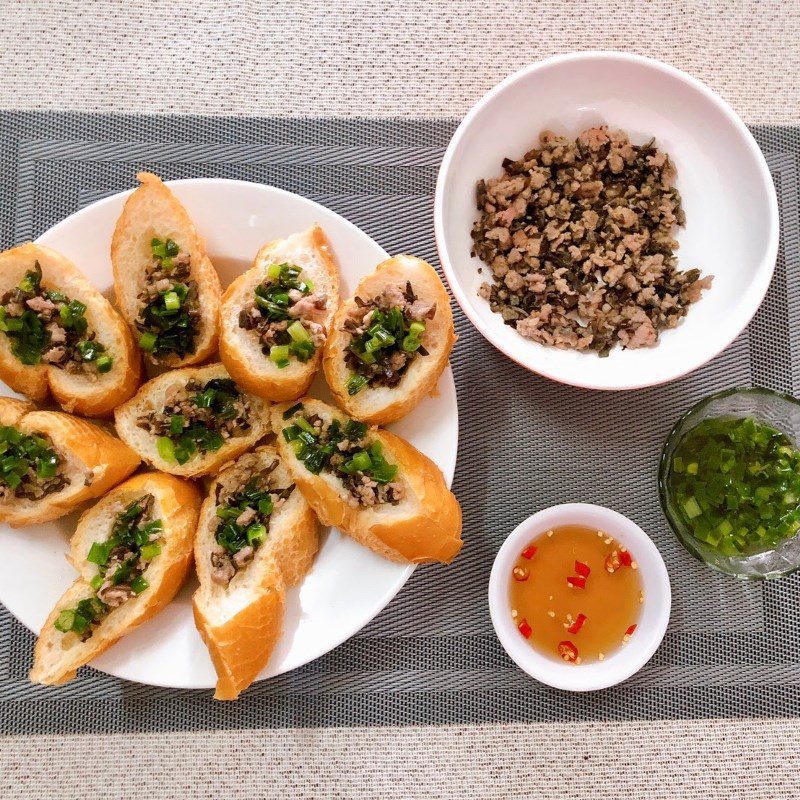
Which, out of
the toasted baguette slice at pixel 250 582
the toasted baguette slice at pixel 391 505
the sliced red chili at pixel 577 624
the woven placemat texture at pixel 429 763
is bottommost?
the woven placemat texture at pixel 429 763

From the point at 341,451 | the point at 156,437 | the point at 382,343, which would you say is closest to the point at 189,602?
the point at 156,437

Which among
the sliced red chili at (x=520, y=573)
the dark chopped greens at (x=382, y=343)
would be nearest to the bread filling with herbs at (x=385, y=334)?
the dark chopped greens at (x=382, y=343)

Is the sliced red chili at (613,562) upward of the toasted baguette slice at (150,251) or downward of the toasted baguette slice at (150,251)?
downward

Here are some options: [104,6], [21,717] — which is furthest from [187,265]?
[21,717]

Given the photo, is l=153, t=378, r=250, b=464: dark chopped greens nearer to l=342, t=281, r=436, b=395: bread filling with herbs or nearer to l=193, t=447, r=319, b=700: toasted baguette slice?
l=193, t=447, r=319, b=700: toasted baguette slice

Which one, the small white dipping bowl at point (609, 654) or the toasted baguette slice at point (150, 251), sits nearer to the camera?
the toasted baguette slice at point (150, 251)

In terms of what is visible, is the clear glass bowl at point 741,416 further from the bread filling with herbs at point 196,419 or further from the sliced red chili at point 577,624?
the bread filling with herbs at point 196,419

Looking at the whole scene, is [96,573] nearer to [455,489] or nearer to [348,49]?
[455,489]
